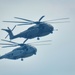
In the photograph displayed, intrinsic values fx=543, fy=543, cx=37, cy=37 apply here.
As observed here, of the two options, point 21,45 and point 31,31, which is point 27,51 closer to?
point 21,45

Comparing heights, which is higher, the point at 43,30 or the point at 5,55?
the point at 43,30

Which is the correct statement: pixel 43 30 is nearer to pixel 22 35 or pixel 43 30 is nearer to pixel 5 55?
pixel 22 35

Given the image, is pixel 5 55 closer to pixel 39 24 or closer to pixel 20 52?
pixel 20 52

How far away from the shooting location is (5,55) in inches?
6073

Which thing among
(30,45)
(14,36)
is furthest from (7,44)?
(30,45)

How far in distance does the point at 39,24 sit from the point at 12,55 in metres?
16.1

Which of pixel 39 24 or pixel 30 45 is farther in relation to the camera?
pixel 30 45

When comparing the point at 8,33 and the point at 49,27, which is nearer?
the point at 49,27

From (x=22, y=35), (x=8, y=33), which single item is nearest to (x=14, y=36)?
(x=22, y=35)

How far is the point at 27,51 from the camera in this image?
5886 inches

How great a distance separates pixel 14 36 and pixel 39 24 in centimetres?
787

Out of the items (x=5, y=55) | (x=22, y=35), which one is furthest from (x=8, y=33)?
(x=22, y=35)

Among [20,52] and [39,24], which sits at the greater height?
[39,24]

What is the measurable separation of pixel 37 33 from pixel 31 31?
7.25 feet
